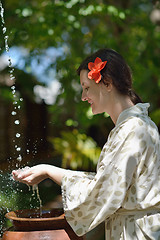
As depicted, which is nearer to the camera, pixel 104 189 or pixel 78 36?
pixel 104 189

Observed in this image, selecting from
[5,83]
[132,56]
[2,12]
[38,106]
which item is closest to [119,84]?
[2,12]

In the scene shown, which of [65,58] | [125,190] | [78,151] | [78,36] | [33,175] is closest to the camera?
[125,190]

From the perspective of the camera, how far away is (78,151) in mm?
5715

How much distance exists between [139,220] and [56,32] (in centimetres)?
357

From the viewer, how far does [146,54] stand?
5.55 metres

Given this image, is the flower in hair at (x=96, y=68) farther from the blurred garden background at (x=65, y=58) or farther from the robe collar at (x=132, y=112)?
the blurred garden background at (x=65, y=58)

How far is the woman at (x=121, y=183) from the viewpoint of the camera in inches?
62.2

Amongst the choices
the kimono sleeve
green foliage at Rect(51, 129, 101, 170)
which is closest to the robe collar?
the kimono sleeve

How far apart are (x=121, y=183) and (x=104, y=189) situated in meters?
0.08

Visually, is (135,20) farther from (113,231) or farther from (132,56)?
(113,231)

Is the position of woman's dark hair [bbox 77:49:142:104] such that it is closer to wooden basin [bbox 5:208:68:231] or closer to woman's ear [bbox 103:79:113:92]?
woman's ear [bbox 103:79:113:92]

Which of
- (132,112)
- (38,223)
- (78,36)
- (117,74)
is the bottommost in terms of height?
(78,36)

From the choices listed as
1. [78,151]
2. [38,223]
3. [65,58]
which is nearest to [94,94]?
[38,223]

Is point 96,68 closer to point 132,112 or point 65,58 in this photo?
point 132,112
